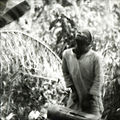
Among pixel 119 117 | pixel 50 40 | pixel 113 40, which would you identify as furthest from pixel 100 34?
pixel 119 117

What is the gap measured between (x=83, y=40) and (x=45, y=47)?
14.2 inches

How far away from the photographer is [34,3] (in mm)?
3832

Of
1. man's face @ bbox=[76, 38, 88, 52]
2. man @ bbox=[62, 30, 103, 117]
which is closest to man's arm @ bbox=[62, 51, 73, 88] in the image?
man @ bbox=[62, 30, 103, 117]

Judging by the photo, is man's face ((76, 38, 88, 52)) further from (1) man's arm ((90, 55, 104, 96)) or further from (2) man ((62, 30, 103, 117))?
(1) man's arm ((90, 55, 104, 96))

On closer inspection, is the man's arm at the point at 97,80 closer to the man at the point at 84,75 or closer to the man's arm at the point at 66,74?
the man at the point at 84,75

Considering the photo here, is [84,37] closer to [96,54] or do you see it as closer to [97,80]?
[96,54]

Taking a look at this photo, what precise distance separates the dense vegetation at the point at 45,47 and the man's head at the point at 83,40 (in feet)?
0.21

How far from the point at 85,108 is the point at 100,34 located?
65 cm

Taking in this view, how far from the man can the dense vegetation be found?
0.21 ft

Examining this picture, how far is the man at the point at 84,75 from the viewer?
3.55m

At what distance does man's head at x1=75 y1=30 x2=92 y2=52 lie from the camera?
3592mm

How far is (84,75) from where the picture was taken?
3.58 meters

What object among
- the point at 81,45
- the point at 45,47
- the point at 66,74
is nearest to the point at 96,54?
the point at 81,45

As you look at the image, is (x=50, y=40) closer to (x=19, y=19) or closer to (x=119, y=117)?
(x=19, y=19)
